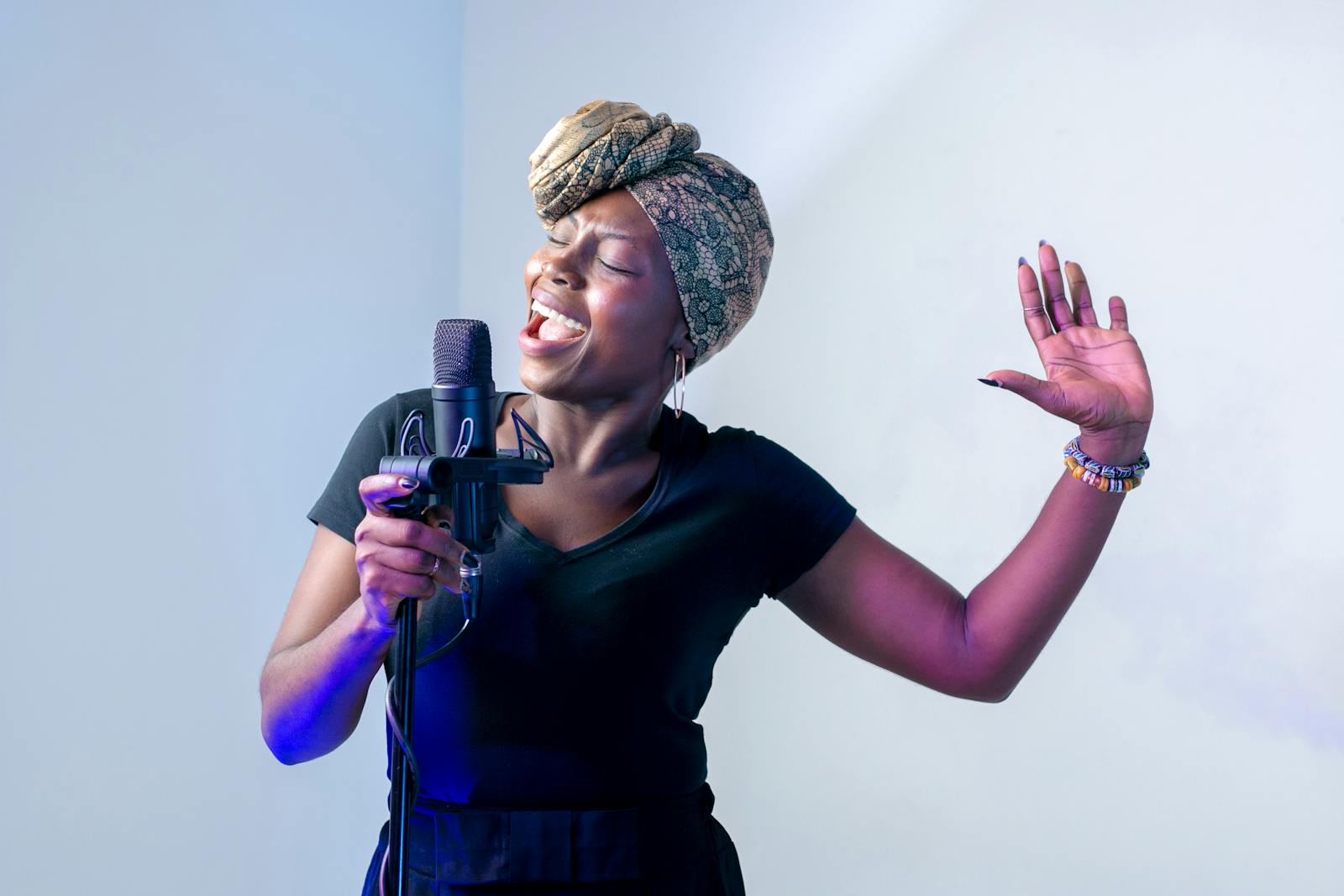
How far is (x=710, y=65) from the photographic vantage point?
261 centimetres

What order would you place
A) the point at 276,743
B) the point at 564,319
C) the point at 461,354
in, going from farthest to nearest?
1. the point at 564,319
2. the point at 276,743
3. the point at 461,354

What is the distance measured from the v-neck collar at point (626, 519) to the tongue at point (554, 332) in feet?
0.27

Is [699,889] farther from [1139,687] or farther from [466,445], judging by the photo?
[1139,687]

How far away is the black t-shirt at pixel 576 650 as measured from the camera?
1309 mm

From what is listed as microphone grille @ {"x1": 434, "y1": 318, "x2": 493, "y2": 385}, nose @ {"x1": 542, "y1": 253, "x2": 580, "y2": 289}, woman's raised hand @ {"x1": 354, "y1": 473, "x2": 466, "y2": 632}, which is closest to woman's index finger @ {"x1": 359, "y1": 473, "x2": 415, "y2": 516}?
woman's raised hand @ {"x1": 354, "y1": 473, "x2": 466, "y2": 632}

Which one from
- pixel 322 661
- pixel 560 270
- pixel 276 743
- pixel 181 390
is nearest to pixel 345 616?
pixel 322 661

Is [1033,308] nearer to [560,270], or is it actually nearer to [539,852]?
[560,270]

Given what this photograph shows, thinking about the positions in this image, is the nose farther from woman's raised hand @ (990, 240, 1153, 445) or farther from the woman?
woman's raised hand @ (990, 240, 1153, 445)

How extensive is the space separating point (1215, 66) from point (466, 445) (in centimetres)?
153

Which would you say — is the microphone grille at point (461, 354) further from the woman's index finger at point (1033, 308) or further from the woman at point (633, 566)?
the woman's index finger at point (1033, 308)

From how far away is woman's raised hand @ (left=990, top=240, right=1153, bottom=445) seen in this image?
1.31 meters

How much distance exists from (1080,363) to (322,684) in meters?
0.87

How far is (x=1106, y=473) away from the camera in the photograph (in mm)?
1373

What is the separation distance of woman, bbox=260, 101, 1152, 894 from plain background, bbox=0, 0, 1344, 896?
0.68 metres
